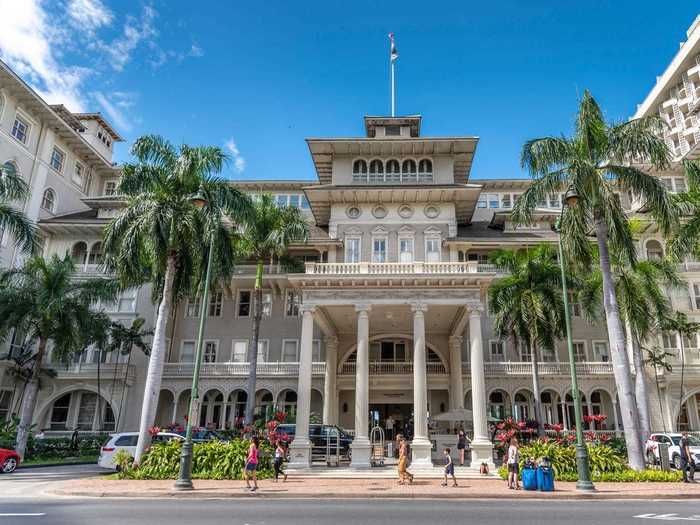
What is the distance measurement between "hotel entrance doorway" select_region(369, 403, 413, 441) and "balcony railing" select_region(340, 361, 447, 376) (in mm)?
2909

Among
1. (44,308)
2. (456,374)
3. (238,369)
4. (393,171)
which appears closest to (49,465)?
(44,308)

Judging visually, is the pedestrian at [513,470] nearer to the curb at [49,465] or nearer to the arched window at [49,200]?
the curb at [49,465]

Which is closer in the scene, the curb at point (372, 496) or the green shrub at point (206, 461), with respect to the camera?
the curb at point (372, 496)

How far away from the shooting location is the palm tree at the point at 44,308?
27641 millimetres

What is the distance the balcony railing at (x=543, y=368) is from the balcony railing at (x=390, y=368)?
1.87 m

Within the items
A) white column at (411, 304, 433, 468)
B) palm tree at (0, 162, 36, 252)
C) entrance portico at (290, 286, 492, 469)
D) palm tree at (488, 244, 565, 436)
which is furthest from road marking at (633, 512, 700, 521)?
palm tree at (0, 162, 36, 252)

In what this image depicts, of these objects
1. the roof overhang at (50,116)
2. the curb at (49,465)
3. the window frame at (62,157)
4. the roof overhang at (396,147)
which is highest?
the roof overhang at (50,116)

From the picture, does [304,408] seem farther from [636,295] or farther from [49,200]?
[49,200]

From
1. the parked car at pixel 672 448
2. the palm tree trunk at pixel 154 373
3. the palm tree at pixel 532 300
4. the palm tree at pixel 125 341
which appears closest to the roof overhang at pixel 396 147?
the palm tree at pixel 532 300

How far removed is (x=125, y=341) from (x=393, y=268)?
68.6ft

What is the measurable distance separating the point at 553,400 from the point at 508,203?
59.9ft

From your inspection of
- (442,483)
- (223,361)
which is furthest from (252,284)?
(442,483)

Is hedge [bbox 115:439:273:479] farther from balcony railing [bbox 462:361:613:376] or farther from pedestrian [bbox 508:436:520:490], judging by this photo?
balcony railing [bbox 462:361:613:376]

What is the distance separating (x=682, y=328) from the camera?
3145 cm
